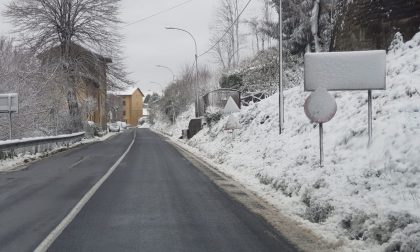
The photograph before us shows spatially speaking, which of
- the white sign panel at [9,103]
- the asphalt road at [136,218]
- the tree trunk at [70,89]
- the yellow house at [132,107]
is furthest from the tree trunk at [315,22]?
the yellow house at [132,107]

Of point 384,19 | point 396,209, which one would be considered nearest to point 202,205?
point 396,209

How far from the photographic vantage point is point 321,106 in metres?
9.88

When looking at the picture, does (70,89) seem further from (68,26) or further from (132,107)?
(132,107)

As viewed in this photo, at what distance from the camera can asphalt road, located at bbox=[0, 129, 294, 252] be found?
6.47 m

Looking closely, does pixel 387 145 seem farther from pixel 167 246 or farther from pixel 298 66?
pixel 298 66

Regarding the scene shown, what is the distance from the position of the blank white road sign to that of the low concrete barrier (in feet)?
41.4

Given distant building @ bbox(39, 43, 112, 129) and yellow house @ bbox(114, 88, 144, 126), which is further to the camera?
yellow house @ bbox(114, 88, 144, 126)

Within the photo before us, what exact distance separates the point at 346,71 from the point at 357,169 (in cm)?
229

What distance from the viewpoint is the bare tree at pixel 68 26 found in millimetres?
38094

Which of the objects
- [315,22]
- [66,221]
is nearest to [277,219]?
[66,221]

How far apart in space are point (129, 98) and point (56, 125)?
414 feet

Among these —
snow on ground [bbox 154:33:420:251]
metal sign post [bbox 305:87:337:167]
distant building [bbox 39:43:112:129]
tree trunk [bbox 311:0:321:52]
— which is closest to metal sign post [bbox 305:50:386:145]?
metal sign post [bbox 305:87:337:167]

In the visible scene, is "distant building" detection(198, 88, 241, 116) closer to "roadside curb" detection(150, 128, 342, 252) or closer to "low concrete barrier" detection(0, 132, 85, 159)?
"low concrete barrier" detection(0, 132, 85, 159)

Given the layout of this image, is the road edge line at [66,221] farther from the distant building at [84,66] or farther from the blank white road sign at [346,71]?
the distant building at [84,66]
